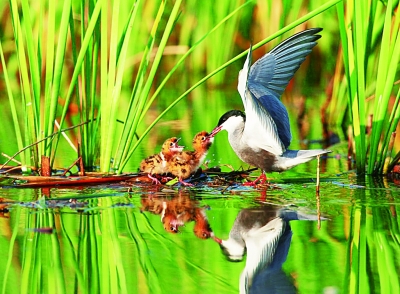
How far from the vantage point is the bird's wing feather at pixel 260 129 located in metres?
5.77

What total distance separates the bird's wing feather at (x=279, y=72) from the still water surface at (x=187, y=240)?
0.56 metres

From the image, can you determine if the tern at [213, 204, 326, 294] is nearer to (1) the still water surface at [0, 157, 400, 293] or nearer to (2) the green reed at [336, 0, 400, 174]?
(1) the still water surface at [0, 157, 400, 293]

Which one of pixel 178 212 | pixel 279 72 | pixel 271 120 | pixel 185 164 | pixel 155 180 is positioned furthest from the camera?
pixel 279 72

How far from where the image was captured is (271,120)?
5.96m

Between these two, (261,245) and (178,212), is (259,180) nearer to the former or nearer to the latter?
(178,212)

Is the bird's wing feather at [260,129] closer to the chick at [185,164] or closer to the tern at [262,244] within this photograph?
the chick at [185,164]

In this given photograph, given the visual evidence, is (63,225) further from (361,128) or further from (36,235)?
(361,128)

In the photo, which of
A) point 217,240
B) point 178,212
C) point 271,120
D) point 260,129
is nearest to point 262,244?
point 217,240

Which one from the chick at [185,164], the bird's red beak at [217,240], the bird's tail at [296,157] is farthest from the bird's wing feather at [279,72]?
the bird's red beak at [217,240]

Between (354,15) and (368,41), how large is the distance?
1.41 feet

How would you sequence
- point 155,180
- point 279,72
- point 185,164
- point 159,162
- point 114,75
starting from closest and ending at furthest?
1. point 114,75
2. point 155,180
3. point 185,164
4. point 159,162
5. point 279,72

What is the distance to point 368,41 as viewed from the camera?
6.50 metres

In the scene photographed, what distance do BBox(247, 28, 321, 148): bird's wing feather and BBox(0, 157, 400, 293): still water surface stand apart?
0.56m

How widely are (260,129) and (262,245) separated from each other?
5.96 feet
